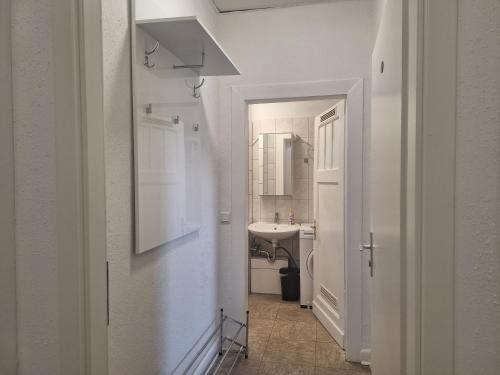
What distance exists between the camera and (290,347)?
2.54 m

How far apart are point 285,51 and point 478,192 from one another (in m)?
2.00

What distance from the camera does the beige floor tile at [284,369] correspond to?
2.20 m

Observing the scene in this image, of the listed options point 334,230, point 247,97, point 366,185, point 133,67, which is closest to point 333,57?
point 247,97

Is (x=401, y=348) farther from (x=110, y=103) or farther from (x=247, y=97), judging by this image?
(x=247, y=97)

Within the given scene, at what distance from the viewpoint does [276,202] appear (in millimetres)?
3807

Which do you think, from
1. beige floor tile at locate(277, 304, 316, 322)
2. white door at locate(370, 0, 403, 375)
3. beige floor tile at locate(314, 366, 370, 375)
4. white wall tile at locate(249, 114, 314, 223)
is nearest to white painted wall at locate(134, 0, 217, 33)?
white door at locate(370, 0, 403, 375)

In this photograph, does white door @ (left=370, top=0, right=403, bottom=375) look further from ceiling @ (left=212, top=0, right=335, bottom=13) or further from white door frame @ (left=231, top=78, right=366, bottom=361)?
ceiling @ (left=212, top=0, right=335, bottom=13)

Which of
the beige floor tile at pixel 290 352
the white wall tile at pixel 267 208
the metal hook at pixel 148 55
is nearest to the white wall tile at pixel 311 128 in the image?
the white wall tile at pixel 267 208

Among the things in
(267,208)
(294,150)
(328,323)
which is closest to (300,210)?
(267,208)

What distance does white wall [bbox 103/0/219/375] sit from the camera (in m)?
1.17

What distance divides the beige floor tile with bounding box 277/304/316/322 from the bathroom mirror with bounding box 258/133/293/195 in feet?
3.98

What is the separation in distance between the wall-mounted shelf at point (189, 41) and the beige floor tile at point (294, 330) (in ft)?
6.91

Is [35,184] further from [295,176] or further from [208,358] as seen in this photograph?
[295,176]

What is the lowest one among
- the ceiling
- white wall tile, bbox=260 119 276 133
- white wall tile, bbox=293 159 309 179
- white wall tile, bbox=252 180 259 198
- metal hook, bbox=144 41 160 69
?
white wall tile, bbox=252 180 259 198
